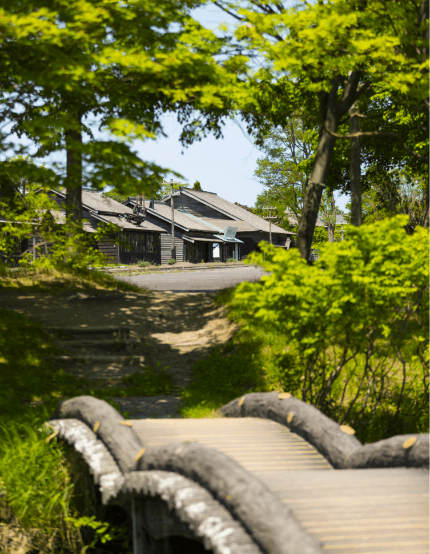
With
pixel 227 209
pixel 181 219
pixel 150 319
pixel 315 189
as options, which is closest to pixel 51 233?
pixel 150 319

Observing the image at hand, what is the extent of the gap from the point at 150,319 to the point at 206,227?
40.8 meters

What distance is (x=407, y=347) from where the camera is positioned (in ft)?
25.0

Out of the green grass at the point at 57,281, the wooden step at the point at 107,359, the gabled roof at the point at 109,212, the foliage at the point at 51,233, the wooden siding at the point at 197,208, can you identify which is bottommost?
the wooden step at the point at 107,359

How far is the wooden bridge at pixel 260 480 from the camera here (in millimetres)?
3008

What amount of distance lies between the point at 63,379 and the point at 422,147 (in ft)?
55.6

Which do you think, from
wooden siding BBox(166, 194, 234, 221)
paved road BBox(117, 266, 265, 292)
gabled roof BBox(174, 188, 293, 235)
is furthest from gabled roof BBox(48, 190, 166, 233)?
paved road BBox(117, 266, 265, 292)

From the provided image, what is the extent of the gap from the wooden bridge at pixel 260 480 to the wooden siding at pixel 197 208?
5338cm

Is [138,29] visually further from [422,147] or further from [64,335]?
[422,147]

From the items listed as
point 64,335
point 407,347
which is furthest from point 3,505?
point 64,335

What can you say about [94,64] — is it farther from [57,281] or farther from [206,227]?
[206,227]

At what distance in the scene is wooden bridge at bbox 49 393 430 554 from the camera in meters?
3.01

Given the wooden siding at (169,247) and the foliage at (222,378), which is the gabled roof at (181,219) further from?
the foliage at (222,378)

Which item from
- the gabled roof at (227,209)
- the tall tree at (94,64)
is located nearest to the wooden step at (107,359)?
the tall tree at (94,64)

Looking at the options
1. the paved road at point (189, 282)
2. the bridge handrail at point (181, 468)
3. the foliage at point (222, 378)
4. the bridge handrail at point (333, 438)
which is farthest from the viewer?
the paved road at point (189, 282)
